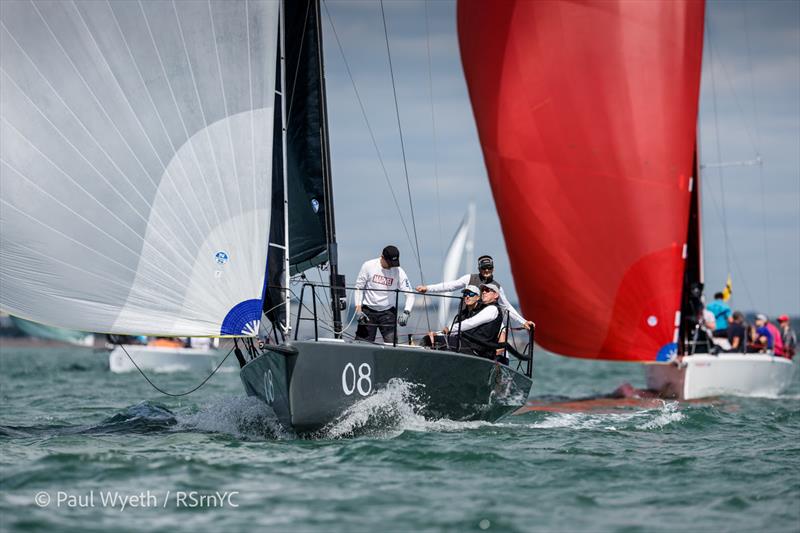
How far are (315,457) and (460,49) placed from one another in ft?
30.7

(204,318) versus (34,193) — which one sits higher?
(34,193)

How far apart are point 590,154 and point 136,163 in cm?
758

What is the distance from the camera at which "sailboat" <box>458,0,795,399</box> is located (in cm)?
1523

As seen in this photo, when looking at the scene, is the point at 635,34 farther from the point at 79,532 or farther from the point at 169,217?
the point at 79,532

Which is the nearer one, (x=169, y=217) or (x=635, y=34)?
(x=169, y=217)

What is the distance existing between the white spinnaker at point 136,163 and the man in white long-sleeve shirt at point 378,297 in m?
1.21

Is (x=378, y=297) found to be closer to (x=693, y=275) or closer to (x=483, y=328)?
(x=483, y=328)

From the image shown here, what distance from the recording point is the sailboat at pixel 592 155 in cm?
1523

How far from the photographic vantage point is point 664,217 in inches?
611

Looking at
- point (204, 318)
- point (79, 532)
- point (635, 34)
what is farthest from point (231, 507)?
point (635, 34)

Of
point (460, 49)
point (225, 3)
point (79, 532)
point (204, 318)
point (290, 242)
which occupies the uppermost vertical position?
point (460, 49)

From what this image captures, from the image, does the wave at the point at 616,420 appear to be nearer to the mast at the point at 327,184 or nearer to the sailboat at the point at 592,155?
the sailboat at the point at 592,155

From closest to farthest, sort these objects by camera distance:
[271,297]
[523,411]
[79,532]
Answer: [79,532], [271,297], [523,411]

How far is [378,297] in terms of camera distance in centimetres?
1042
